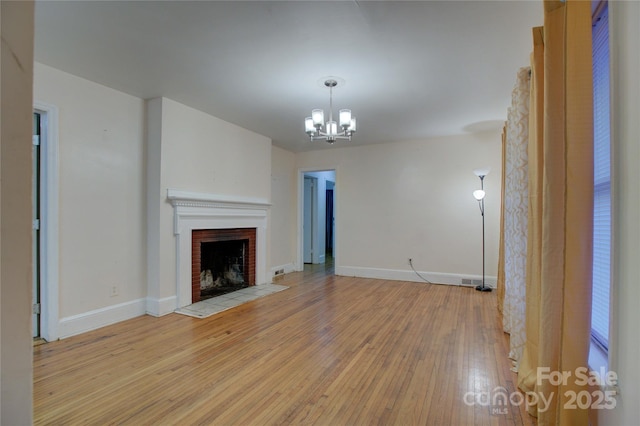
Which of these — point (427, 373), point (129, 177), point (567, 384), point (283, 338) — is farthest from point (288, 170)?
point (567, 384)

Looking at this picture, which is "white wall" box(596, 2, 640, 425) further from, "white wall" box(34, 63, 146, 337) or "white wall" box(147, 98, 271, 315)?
"white wall" box(34, 63, 146, 337)

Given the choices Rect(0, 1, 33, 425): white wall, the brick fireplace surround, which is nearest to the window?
Rect(0, 1, 33, 425): white wall

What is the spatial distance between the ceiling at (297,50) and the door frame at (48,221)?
2.01 feet

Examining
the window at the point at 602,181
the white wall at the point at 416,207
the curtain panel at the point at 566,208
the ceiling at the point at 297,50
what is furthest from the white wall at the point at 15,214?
the white wall at the point at 416,207

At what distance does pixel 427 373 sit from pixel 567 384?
101 cm

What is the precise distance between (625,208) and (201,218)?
13.0 feet

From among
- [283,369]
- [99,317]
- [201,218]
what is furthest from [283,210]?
[283,369]

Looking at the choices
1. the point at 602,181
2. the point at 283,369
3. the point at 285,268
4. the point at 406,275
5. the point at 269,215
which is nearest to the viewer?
the point at 602,181

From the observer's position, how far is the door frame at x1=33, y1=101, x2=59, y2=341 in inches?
111

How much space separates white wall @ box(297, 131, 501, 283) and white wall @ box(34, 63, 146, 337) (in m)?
3.51

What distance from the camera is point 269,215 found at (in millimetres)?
5363

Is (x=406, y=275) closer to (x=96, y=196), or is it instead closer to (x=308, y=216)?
(x=308, y=216)

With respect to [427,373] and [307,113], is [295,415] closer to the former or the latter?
[427,373]

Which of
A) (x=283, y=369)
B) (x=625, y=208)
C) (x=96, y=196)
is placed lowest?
(x=283, y=369)
